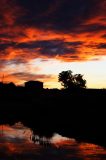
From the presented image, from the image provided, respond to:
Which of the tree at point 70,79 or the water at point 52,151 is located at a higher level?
the tree at point 70,79

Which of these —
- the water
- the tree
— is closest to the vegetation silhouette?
the water

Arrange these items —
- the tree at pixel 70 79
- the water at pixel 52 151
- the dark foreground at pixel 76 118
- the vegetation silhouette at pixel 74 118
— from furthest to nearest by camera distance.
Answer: the tree at pixel 70 79 → the vegetation silhouette at pixel 74 118 → the dark foreground at pixel 76 118 → the water at pixel 52 151

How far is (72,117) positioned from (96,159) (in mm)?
31427

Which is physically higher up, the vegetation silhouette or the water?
the vegetation silhouette

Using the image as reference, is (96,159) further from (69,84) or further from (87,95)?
(69,84)

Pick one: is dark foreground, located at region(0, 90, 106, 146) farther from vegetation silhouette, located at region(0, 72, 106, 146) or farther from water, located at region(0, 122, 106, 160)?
water, located at region(0, 122, 106, 160)

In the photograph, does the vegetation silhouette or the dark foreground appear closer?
the dark foreground

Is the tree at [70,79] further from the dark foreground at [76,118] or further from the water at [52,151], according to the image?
the water at [52,151]

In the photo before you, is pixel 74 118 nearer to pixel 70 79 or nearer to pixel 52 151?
pixel 52 151

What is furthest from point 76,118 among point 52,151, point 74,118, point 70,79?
point 70,79

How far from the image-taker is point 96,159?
2355cm

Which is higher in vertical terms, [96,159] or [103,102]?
[103,102]

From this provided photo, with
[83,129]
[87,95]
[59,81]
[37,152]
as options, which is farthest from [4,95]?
[37,152]

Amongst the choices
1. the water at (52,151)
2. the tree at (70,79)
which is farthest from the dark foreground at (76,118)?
the tree at (70,79)
